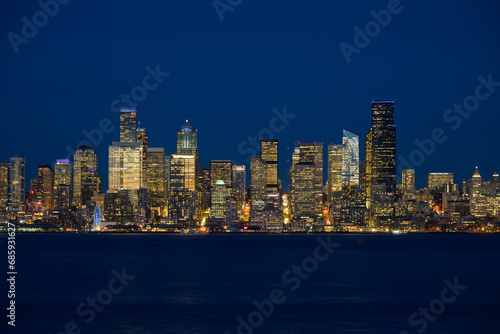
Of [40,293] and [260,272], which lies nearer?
[40,293]

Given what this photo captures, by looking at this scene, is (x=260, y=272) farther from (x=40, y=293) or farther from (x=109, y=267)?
(x=40, y=293)

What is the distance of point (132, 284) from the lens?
291 feet

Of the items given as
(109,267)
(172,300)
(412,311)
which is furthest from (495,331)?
(109,267)

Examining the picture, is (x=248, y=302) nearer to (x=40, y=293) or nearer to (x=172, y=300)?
(x=172, y=300)

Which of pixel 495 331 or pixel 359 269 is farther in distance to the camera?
pixel 359 269

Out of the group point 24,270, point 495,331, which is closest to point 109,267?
point 24,270

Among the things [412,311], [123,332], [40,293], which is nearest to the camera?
[123,332]

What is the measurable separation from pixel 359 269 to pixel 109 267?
114ft

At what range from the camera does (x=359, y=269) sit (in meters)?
114

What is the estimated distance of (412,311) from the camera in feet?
221

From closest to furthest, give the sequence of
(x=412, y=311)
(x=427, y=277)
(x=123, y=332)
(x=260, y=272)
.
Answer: (x=123, y=332), (x=412, y=311), (x=427, y=277), (x=260, y=272)

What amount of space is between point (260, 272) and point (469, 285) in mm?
28953

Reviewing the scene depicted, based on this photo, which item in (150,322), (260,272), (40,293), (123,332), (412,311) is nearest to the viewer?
(123,332)

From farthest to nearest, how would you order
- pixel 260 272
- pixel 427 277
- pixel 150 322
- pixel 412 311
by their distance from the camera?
pixel 260 272 < pixel 427 277 < pixel 412 311 < pixel 150 322
